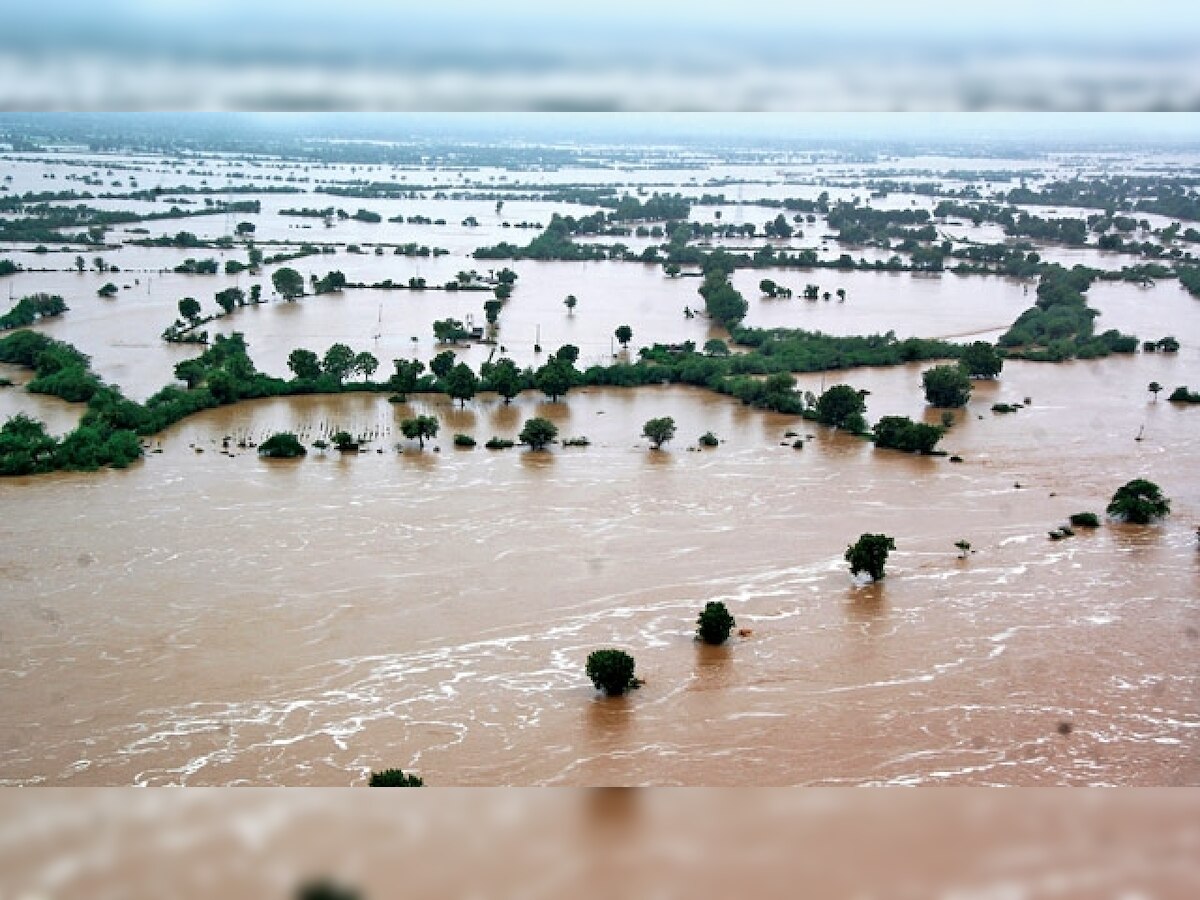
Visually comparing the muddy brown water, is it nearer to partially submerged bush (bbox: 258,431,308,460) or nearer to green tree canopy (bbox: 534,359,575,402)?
partially submerged bush (bbox: 258,431,308,460)

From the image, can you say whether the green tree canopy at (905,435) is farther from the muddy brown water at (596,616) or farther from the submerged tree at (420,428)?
the submerged tree at (420,428)

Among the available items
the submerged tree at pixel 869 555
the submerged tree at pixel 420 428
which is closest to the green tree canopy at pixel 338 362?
the submerged tree at pixel 420 428

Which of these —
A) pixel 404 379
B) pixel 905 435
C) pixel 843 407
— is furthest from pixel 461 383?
pixel 905 435

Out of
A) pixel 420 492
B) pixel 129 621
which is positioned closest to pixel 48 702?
pixel 129 621

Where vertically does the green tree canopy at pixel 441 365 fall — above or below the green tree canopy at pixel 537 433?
above

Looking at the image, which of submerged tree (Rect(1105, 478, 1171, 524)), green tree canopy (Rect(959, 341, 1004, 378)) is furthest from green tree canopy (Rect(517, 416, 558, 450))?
green tree canopy (Rect(959, 341, 1004, 378))

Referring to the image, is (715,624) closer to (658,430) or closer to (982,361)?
(658,430)
